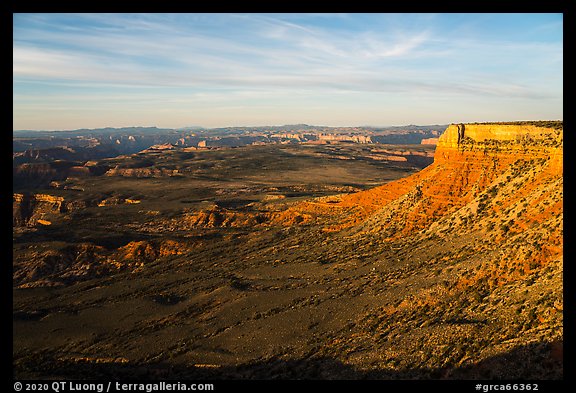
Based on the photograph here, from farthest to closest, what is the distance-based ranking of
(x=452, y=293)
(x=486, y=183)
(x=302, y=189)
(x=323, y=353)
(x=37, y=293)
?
(x=302, y=189)
(x=37, y=293)
(x=486, y=183)
(x=452, y=293)
(x=323, y=353)

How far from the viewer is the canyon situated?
1744 cm

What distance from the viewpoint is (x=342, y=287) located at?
1091 inches

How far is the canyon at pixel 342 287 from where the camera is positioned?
17438 mm

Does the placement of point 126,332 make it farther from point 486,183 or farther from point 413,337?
point 486,183

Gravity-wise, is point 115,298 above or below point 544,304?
below

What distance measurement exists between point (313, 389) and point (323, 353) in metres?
9.31

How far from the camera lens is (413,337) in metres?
18.5

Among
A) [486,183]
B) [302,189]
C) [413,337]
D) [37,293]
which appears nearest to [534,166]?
[486,183]

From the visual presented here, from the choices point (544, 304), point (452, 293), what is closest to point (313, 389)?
point (544, 304)
